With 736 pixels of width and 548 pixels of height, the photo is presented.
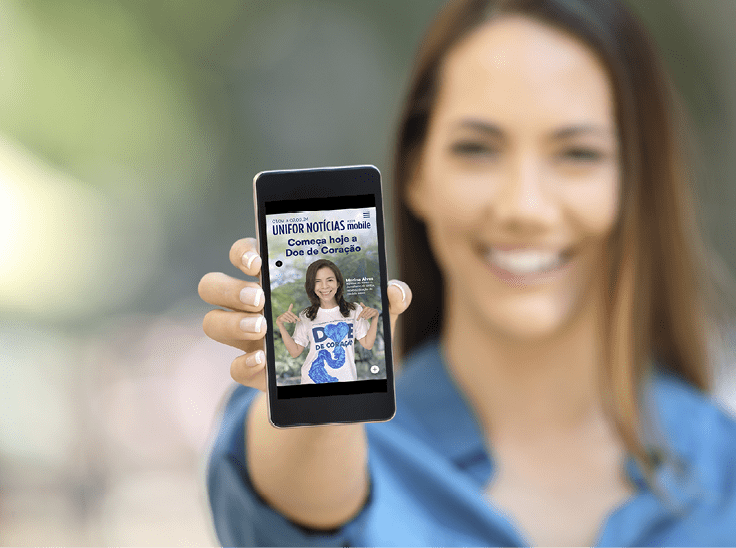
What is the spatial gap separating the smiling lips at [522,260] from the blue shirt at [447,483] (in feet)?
0.67

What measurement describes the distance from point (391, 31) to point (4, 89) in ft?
3.73

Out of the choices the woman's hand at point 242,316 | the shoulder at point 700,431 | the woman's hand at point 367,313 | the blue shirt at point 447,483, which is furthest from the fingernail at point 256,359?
the shoulder at point 700,431

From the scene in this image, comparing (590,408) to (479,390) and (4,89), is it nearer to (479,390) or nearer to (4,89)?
(479,390)

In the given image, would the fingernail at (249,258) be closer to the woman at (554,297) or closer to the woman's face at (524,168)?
the woman at (554,297)

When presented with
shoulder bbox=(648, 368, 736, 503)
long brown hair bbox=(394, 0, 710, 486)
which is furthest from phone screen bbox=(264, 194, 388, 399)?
shoulder bbox=(648, 368, 736, 503)

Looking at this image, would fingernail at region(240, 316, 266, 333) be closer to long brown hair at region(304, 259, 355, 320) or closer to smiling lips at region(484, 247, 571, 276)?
long brown hair at region(304, 259, 355, 320)

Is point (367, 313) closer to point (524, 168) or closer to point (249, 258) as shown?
point (249, 258)

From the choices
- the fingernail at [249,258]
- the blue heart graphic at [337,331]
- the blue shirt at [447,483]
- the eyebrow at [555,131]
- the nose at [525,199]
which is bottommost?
the blue shirt at [447,483]

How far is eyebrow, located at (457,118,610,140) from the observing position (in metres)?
1.02

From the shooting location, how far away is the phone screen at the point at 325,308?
0.61m

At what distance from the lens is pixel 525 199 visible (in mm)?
1009

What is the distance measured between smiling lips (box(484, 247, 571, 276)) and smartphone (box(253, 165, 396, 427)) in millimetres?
461

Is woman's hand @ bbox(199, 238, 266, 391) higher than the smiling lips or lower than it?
lower

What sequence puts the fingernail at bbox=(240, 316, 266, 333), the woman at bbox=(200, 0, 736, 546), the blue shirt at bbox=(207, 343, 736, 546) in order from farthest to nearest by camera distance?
the woman at bbox=(200, 0, 736, 546) < the blue shirt at bbox=(207, 343, 736, 546) < the fingernail at bbox=(240, 316, 266, 333)
